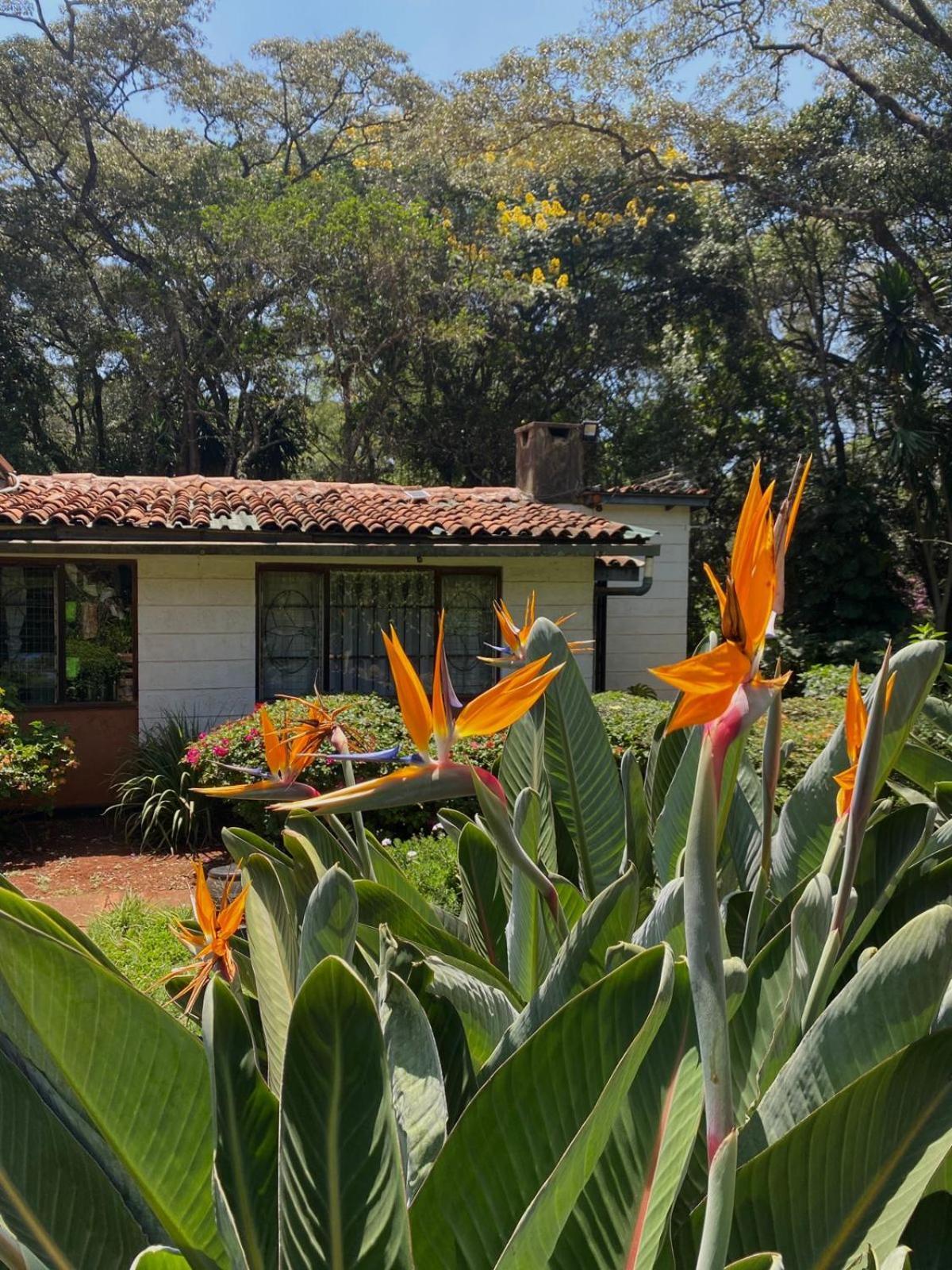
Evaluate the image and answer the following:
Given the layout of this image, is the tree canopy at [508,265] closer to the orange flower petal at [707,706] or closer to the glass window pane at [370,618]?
the glass window pane at [370,618]

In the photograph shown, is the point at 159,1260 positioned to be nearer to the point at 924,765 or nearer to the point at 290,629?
the point at 924,765

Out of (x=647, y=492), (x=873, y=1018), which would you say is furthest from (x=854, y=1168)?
(x=647, y=492)

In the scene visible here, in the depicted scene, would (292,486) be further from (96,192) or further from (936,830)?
(96,192)

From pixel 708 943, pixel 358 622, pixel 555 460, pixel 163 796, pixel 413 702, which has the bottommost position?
pixel 163 796

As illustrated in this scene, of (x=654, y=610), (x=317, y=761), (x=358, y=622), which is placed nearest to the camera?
(x=317, y=761)

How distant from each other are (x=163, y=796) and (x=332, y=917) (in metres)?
7.51

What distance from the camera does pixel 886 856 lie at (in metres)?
1.12

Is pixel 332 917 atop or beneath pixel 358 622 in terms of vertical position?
atop

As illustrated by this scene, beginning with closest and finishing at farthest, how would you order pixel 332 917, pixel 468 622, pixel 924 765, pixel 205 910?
pixel 332 917
pixel 205 910
pixel 924 765
pixel 468 622

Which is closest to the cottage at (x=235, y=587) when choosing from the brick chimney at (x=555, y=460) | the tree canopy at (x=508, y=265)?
the brick chimney at (x=555, y=460)

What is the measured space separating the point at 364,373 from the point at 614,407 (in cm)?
529

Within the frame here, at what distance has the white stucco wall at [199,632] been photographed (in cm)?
902

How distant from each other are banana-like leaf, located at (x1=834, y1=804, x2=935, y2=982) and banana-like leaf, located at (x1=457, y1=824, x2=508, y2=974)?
480mm

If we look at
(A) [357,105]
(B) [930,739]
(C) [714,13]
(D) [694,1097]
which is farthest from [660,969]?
(A) [357,105]
